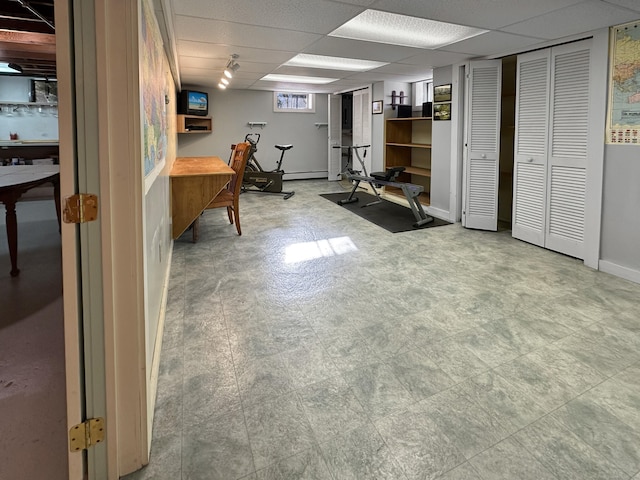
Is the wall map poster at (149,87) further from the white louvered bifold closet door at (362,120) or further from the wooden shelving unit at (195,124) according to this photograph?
the white louvered bifold closet door at (362,120)

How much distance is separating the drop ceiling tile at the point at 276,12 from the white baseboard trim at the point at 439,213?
319cm

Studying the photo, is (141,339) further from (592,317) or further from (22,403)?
(592,317)

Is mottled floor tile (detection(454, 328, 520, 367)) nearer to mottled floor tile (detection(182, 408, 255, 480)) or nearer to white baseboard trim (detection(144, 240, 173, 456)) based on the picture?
mottled floor tile (detection(182, 408, 255, 480))

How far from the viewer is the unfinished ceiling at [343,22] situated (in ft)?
9.52

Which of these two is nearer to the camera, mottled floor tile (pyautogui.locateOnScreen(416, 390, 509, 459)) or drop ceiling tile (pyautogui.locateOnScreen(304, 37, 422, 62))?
mottled floor tile (pyautogui.locateOnScreen(416, 390, 509, 459))

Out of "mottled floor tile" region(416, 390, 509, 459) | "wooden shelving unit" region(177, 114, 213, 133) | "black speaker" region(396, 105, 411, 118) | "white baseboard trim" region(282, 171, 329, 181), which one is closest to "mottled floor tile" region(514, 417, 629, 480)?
"mottled floor tile" region(416, 390, 509, 459)

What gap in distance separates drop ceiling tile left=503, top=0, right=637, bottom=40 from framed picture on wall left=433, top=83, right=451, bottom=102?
165 centimetres

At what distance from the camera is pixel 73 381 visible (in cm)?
134

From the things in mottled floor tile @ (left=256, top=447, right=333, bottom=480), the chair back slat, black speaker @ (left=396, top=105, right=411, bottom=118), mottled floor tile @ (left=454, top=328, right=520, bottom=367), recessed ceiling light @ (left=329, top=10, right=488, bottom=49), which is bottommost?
mottled floor tile @ (left=256, top=447, right=333, bottom=480)

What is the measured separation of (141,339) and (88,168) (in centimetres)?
63

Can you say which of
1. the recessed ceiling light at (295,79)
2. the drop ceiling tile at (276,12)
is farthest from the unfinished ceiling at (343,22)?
the recessed ceiling light at (295,79)

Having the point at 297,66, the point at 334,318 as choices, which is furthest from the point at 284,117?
the point at 334,318

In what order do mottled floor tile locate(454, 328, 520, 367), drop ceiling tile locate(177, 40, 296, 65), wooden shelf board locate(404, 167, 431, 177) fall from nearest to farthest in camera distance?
mottled floor tile locate(454, 328, 520, 367)
drop ceiling tile locate(177, 40, 296, 65)
wooden shelf board locate(404, 167, 431, 177)

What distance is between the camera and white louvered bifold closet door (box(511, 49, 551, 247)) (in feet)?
13.7
